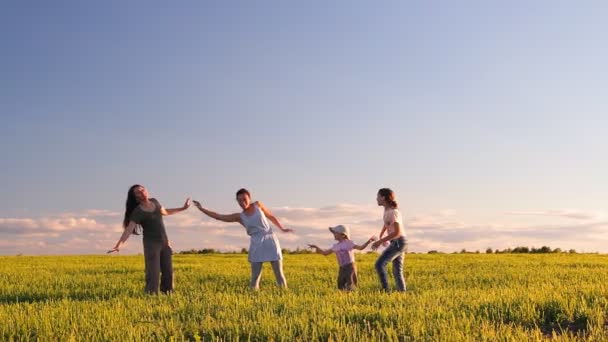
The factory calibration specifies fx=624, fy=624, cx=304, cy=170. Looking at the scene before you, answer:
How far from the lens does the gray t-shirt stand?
42.6 ft

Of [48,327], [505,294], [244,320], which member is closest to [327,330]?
[244,320]

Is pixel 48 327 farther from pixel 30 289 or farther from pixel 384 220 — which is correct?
pixel 30 289

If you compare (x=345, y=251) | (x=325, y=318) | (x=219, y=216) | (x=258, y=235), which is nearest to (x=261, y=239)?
(x=258, y=235)

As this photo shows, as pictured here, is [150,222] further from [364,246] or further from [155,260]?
[364,246]

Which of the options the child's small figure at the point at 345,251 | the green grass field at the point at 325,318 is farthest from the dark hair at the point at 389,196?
the green grass field at the point at 325,318

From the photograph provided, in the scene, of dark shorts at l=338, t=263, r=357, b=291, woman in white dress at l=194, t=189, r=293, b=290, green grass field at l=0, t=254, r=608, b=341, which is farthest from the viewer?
dark shorts at l=338, t=263, r=357, b=291

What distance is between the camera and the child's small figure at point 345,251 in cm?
1336

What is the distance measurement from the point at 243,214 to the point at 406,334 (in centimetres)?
620

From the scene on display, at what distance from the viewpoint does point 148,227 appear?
13.1m

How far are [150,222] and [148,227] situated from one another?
0.12 meters

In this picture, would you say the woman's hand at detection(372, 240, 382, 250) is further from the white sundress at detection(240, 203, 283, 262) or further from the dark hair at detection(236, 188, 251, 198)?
the dark hair at detection(236, 188, 251, 198)

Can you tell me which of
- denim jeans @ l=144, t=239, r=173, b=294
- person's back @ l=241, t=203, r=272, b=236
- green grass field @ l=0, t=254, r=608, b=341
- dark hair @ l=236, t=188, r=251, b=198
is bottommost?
green grass field @ l=0, t=254, r=608, b=341

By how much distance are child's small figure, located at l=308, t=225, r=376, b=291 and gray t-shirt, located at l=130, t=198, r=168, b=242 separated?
3317 mm

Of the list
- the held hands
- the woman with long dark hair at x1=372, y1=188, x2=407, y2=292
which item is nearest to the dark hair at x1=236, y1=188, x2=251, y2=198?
the held hands
